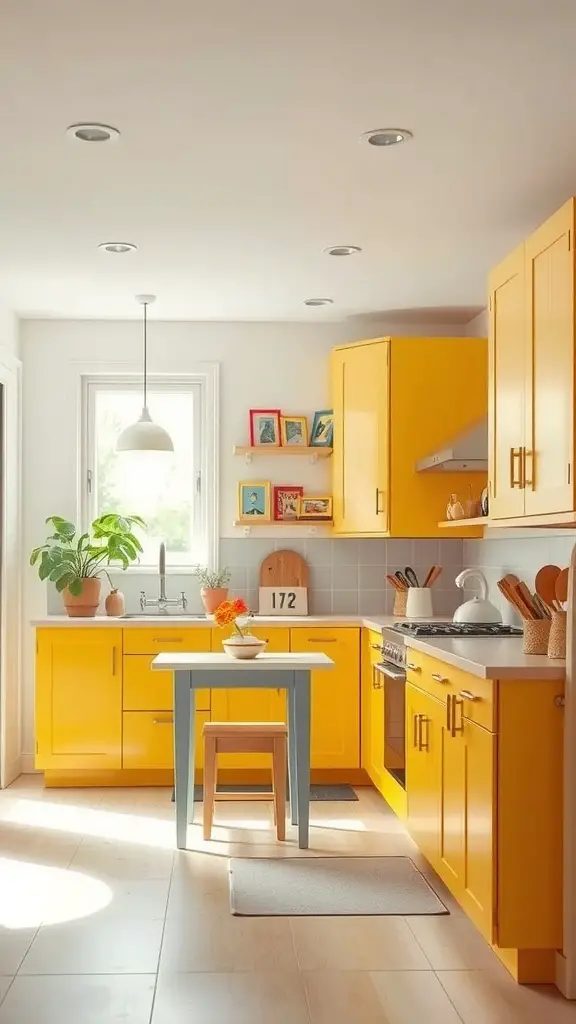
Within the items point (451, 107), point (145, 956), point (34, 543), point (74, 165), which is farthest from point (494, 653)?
point (34, 543)

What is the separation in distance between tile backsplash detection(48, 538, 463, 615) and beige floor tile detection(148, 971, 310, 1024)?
3431 millimetres

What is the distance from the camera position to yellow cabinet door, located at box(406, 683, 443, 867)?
13.8 ft

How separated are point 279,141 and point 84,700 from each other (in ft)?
11.2

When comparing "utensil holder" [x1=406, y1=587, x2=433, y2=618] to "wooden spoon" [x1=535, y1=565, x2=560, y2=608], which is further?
"utensil holder" [x1=406, y1=587, x2=433, y2=618]

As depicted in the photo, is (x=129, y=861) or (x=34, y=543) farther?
(x=34, y=543)

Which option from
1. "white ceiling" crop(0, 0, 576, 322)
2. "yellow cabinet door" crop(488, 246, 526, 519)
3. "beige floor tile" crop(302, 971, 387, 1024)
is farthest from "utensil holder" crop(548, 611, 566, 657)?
"white ceiling" crop(0, 0, 576, 322)

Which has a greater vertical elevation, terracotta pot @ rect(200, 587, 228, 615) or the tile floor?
terracotta pot @ rect(200, 587, 228, 615)

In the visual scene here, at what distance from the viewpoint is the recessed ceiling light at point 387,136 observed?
3.62m

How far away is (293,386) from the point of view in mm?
6723

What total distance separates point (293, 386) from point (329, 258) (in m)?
1.54

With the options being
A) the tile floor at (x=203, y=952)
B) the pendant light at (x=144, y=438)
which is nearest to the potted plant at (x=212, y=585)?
the pendant light at (x=144, y=438)

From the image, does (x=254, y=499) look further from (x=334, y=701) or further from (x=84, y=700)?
(x=84, y=700)

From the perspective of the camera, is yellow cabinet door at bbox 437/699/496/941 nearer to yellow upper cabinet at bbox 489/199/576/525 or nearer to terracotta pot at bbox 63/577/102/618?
yellow upper cabinet at bbox 489/199/576/525

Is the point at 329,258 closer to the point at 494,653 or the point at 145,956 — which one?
A: the point at 494,653
